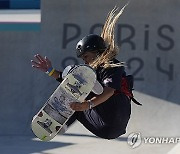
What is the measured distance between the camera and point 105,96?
13.2ft

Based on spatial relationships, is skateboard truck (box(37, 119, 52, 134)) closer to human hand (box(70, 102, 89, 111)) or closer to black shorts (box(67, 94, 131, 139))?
black shorts (box(67, 94, 131, 139))

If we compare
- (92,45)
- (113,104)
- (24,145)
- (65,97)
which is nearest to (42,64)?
(65,97)

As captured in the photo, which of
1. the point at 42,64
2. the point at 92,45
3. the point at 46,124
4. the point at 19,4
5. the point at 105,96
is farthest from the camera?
the point at 19,4

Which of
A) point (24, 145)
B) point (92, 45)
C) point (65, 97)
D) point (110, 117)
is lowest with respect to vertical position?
point (24, 145)

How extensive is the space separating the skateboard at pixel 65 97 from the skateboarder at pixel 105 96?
0.09m

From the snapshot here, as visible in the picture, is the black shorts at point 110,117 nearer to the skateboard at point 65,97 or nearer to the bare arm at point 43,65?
the skateboard at point 65,97

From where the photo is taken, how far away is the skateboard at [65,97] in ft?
13.2

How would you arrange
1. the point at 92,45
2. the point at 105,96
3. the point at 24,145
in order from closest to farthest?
the point at 105,96 < the point at 92,45 < the point at 24,145

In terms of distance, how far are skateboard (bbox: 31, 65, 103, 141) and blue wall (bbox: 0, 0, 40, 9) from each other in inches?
773

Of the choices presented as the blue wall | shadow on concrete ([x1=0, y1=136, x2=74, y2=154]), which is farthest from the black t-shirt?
the blue wall

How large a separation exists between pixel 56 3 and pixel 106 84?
5.66 meters

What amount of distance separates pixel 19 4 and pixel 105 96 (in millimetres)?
20814

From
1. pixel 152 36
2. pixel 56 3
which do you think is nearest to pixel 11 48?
pixel 56 3

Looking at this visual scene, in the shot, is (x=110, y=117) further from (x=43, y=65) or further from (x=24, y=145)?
(x=24, y=145)
